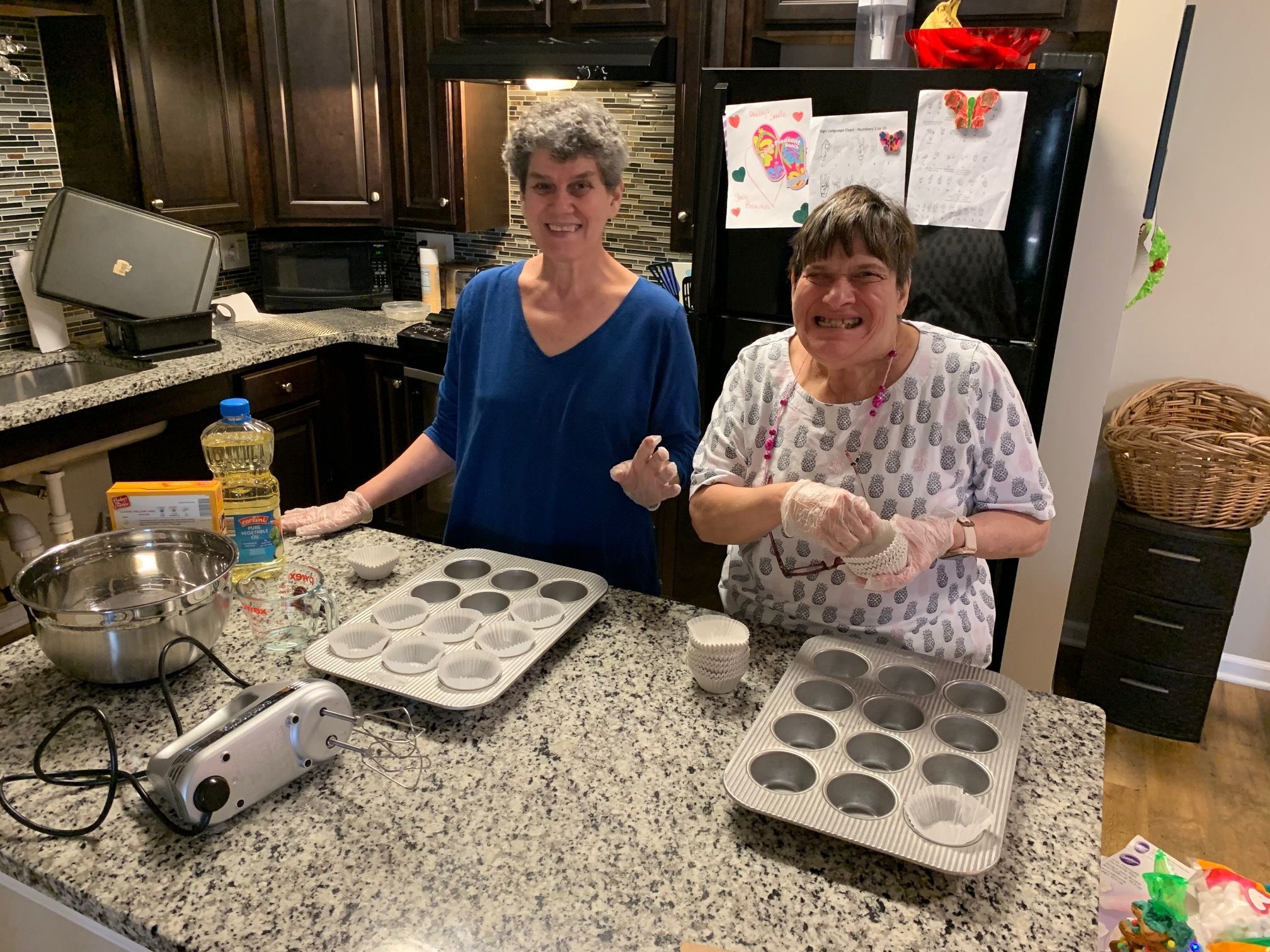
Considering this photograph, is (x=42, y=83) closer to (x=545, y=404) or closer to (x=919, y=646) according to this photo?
(x=545, y=404)

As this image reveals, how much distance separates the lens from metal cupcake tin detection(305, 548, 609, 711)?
106cm

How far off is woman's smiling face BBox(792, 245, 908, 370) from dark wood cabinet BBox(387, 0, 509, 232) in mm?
2211

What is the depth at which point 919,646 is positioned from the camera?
4.16 ft

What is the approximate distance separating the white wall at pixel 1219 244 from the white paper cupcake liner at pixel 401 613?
95.6 inches

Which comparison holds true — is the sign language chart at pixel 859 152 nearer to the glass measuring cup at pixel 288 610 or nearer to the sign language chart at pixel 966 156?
the sign language chart at pixel 966 156

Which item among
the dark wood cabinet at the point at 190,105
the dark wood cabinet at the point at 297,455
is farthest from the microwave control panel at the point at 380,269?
the dark wood cabinet at the point at 297,455

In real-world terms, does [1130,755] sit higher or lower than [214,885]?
lower

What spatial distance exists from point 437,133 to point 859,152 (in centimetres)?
161

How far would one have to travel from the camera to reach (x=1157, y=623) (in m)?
2.50

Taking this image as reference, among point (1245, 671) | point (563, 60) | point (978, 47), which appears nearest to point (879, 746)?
point (978, 47)

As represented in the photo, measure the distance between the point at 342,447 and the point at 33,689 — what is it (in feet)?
7.17

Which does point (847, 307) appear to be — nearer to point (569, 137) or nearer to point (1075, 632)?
point (569, 137)

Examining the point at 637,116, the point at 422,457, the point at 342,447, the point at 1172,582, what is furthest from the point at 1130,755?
the point at 342,447

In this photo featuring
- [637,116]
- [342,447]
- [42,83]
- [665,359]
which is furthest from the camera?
[342,447]
